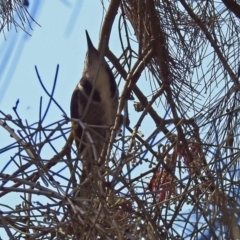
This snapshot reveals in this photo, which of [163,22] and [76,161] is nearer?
[76,161]

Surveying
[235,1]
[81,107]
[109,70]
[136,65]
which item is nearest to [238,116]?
[235,1]

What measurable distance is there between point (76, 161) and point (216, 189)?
287 millimetres

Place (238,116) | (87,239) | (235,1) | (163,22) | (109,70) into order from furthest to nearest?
(109,70) → (163,22) → (235,1) → (238,116) → (87,239)

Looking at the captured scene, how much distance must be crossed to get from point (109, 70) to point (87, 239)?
1731 millimetres

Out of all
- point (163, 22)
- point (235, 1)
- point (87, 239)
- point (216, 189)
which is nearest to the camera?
point (87, 239)

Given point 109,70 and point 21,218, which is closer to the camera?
point 21,218

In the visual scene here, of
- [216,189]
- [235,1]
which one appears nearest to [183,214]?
[216,189]

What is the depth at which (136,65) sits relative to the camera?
90.8 inches

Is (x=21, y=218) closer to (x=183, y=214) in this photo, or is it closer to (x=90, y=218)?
(x=90, y=218)

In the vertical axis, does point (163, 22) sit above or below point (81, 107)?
below

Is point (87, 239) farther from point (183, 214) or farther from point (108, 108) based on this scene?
point (108, 108)

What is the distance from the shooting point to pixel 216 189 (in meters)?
1.45

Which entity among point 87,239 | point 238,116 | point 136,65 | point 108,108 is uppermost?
point 108,108

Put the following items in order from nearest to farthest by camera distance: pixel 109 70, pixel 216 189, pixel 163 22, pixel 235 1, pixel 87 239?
pixel 87 239 < pixel 216 189 < pixel 235 1 < pixel 163 22 < pixel 109 70
